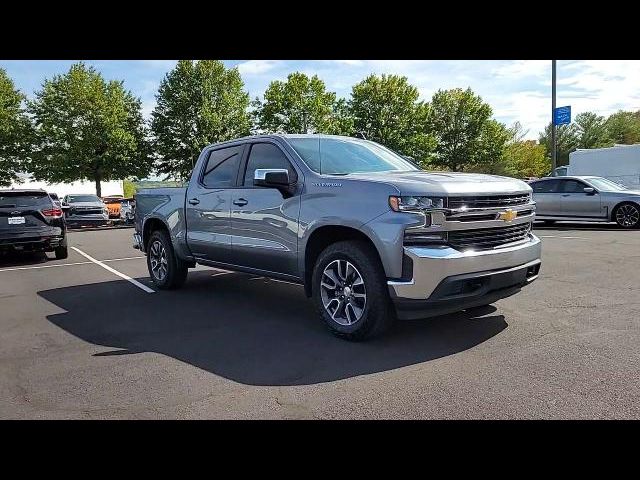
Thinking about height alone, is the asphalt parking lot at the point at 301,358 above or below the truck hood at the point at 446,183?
below

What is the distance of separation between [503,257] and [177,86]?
4162cm

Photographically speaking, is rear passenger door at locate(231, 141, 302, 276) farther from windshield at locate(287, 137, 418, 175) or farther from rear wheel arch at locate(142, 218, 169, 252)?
rear wheel arch at locate(142, 218, 169, 252)

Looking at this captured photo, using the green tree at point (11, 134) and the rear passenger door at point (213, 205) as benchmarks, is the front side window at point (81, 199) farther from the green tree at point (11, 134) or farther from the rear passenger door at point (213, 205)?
the rear passenger door at point (213, 205)

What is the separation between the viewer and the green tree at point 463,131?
165ft

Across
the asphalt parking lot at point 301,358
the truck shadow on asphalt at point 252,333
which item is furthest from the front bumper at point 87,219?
the truck shadow on asphalt at point 252,333

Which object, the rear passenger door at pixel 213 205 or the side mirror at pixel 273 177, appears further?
the rear passenger door at pixel 213 205

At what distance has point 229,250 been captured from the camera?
21.0ft

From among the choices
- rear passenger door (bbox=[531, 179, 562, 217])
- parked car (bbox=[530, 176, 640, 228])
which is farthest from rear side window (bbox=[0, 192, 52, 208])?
parked car (bbox=[530, 176, 640, 228])

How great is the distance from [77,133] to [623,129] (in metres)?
65.6

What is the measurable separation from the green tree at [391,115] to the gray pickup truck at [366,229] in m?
40.5
